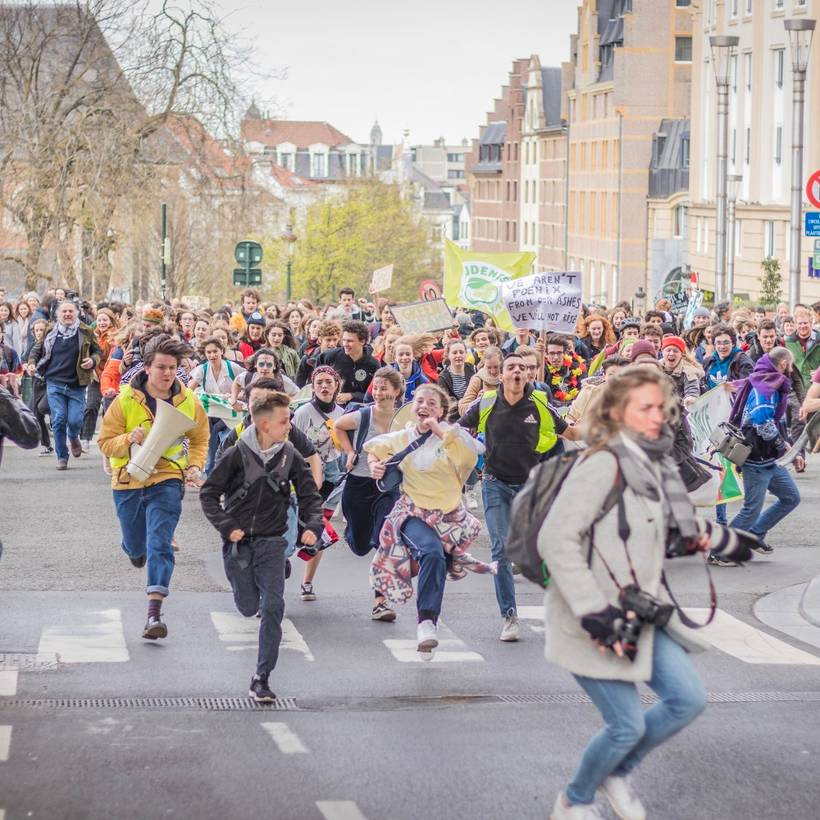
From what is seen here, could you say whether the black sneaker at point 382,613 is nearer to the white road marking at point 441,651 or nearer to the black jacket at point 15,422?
the white road marking at point 441,651

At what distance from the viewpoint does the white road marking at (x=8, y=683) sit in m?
9.23

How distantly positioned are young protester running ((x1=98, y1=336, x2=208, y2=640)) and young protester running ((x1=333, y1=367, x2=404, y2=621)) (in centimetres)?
112

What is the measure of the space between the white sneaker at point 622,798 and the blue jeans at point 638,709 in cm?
9

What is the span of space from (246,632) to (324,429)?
2.18 metres

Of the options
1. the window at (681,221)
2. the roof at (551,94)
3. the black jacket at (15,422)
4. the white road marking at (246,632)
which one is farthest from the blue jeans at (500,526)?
the roof at (551,94)

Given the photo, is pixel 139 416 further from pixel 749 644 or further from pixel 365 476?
pixel 749 644

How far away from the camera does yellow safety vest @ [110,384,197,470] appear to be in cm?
1082

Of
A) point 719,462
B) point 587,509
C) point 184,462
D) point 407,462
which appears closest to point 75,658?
point 184,462

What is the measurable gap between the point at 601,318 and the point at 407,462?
34.4 feet

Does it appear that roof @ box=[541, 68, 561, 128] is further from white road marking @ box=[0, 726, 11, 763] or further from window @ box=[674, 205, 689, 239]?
white road marking @ box=[0, 726, 11, 763]

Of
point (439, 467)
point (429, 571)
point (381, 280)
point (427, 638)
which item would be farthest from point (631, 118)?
point (427, 638)

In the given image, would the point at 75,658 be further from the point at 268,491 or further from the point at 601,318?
the point at 601,318

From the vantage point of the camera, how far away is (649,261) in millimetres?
87438

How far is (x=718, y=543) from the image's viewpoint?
6.70 m
